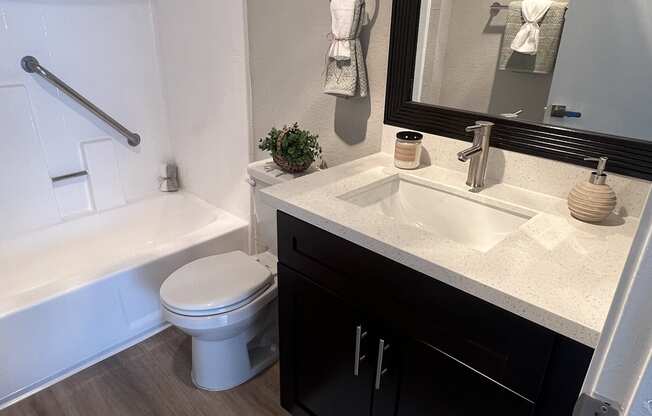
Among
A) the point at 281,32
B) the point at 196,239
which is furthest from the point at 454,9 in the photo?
the point at 196,239

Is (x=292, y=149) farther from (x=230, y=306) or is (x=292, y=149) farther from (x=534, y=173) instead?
(x=534, y=173)

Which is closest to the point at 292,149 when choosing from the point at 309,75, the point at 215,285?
the point at 309,75

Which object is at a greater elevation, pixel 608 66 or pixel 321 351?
pixel 608 66

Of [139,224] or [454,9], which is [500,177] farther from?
[139,224]

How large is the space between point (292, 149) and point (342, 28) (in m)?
0.44

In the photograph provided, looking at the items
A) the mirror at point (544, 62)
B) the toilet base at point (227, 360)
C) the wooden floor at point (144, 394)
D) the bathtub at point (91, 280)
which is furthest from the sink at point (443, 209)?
the bathtub at point (91, 280)

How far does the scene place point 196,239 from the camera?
216 centimetres

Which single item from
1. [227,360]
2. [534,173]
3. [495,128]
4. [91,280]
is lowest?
[227,360]

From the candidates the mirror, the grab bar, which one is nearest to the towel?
the mirror

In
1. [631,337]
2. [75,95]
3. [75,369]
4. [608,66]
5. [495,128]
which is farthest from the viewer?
[75,95]

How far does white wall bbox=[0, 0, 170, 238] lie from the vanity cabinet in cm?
153

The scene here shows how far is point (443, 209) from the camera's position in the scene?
4.45 feet

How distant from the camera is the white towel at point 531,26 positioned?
117 centimetres

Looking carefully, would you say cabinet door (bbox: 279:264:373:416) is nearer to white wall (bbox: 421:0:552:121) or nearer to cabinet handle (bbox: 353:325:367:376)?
cabinet handle (bbox: 353:325:367:376)
